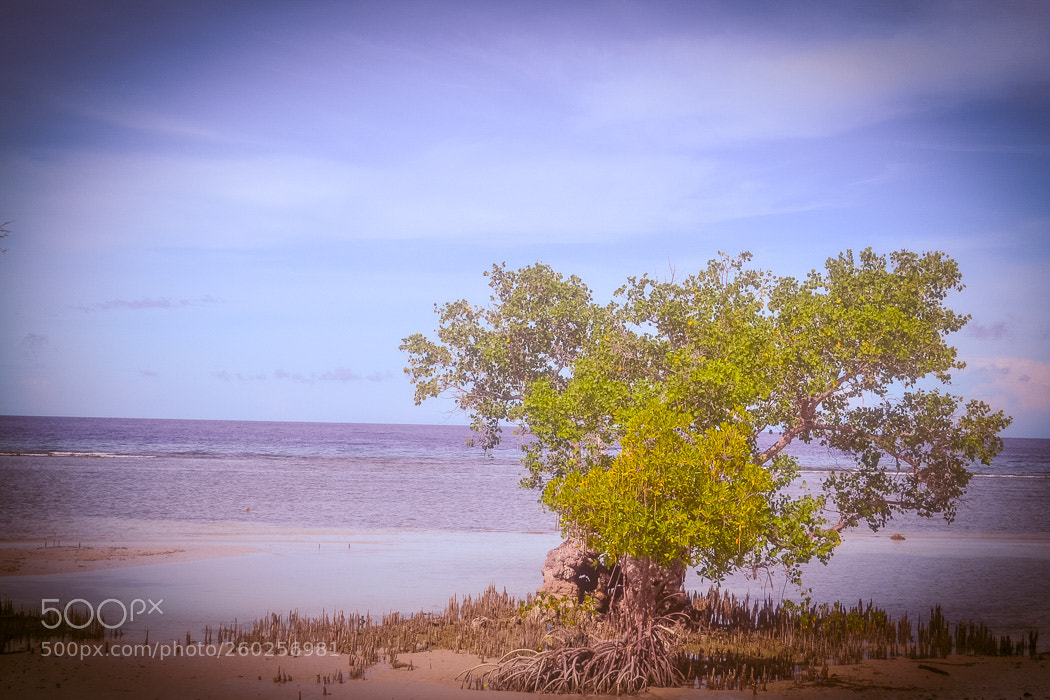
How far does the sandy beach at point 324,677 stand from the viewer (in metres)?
15.6

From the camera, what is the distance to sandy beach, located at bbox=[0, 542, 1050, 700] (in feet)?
51.1

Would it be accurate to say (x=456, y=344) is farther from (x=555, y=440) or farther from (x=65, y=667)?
(x=65, y=667)

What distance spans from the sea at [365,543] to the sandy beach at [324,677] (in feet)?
9.24

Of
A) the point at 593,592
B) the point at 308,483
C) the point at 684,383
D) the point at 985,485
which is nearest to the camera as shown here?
the point at 684,383

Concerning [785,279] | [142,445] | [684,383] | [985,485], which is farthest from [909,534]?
[142,445]

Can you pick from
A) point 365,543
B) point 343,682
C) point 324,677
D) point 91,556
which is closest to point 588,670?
point 343,682

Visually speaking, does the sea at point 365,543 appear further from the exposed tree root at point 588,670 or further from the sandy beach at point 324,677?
the exposed tree root at point 588,670

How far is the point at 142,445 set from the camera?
4756 inches

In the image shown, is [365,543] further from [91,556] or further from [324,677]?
[324,677]

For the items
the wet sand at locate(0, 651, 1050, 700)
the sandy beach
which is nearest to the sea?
the sandy beach

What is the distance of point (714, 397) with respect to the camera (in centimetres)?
1809

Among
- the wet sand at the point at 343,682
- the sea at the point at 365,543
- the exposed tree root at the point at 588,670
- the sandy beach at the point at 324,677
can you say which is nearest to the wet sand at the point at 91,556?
the sea at the point at 365,543

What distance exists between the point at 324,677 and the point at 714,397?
9891 mm

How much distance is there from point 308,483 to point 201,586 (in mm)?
46390
